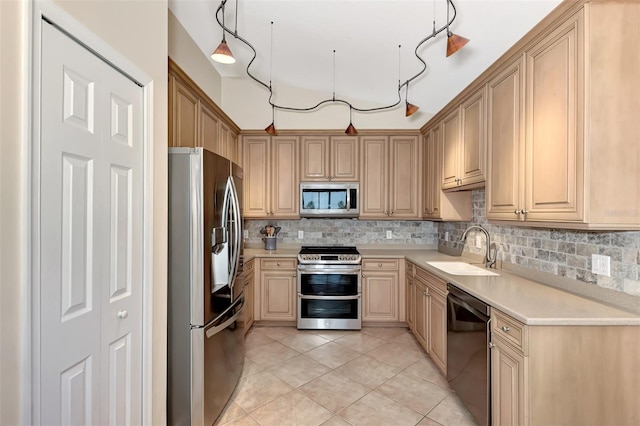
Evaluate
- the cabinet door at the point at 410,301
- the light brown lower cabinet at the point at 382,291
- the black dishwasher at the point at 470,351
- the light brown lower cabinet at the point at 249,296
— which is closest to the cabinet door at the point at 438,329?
the black dishwasher at the point at 470,351

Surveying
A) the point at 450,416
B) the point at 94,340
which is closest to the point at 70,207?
the point at 94,340

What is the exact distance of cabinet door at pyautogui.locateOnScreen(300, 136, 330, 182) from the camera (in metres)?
3.90

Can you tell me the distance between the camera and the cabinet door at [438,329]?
2463 mm

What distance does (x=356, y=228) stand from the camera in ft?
13.6

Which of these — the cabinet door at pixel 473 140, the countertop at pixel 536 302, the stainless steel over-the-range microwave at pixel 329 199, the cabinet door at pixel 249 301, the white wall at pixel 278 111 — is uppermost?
the white wall at pixel 278 111

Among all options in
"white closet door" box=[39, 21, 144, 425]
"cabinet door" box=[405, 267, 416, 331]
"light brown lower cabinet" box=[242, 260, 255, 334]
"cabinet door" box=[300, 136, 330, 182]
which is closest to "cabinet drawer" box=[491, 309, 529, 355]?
"cabinet door" box=[405, 267, 416, 331]

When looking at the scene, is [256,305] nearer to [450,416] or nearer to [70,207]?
[450,416]

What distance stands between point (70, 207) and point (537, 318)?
2029 millimetres

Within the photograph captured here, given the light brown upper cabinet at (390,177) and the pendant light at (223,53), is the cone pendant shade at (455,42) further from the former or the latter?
the light brown upper cabinet at (390,177)

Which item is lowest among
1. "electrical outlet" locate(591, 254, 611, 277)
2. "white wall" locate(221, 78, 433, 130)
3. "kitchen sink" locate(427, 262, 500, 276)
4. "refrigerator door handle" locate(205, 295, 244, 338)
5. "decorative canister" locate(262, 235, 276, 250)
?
"refrigerator door handle" locate(205, 295, 244, 338)

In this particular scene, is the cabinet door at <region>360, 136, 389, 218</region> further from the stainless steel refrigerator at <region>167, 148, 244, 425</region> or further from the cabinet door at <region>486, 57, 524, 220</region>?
the stainless steel refrigerator at <region>167, 148, 244, 425</region>

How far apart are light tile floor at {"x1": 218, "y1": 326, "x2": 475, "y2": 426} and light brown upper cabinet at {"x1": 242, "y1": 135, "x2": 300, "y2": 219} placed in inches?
59.9

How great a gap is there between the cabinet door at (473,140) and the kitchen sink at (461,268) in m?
0.78

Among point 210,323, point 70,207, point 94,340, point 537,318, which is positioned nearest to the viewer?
point 70,207
